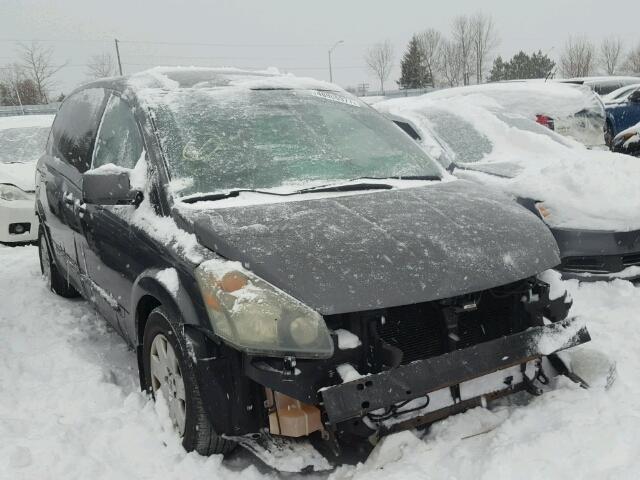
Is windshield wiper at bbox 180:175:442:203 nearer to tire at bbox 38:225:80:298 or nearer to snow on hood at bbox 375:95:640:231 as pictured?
snow on hood at bbox 375:95:640:231

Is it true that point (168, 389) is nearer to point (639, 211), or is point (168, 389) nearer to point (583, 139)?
point (639, 211)

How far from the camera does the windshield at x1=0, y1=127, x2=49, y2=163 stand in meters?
8.28

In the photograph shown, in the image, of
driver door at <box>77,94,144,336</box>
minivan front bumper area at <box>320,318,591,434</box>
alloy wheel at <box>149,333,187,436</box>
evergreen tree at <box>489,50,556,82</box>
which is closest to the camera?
minivan front bumper area at <box>320,318,591,434</box>

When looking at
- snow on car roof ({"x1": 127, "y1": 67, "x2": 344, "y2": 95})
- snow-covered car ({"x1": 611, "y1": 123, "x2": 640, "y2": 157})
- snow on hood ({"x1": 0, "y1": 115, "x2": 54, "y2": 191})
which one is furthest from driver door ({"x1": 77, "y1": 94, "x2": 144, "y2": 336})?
snow-covered car ({"x1": 611, "y1": 123, "x2": 640, "y2": 157})

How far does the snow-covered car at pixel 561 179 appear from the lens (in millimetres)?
4449

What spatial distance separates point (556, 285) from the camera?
2828mm

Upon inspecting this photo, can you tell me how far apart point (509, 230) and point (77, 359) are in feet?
9.00

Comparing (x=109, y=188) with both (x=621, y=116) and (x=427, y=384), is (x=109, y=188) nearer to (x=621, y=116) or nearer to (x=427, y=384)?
(x=427, y=384)

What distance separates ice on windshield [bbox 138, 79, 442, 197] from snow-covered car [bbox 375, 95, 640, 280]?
137 cm

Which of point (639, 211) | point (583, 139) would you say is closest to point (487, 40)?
point (583, 139)

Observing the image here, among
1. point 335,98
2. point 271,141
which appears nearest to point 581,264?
point 335,98

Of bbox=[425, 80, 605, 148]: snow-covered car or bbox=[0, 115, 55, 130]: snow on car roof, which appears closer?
bbox=[425, 80, 605, 148]: snow-covered car

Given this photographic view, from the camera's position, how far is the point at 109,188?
306 cm

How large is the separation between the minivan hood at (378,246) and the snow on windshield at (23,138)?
6.29m
